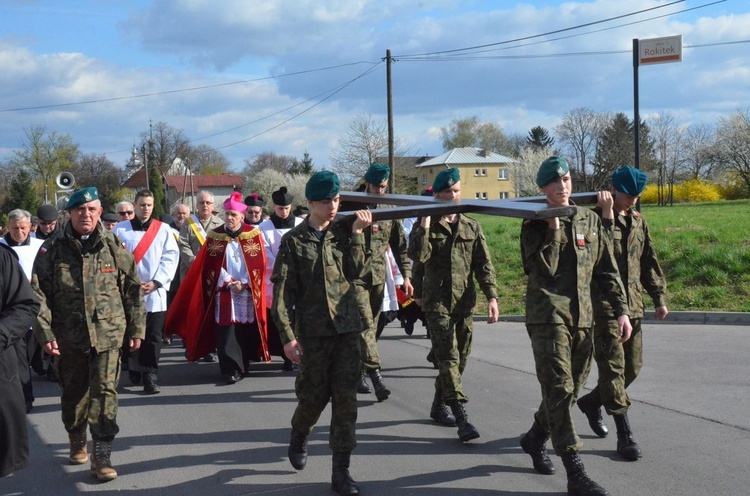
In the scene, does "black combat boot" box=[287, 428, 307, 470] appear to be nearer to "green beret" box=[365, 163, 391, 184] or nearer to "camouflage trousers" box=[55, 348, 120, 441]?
"camouflage trousers" box=[55, 348, 120, 441]

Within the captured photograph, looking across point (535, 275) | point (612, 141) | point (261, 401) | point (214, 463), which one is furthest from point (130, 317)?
point (612, 141)

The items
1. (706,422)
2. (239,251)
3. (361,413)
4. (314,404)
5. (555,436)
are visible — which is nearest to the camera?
(555,436)

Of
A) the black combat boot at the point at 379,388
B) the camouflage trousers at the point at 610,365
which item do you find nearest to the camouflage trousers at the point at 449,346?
the camouflage trousers at the point at 610,365

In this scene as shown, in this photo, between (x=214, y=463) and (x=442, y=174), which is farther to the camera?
(x=442, y=174)

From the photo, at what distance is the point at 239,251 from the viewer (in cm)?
949

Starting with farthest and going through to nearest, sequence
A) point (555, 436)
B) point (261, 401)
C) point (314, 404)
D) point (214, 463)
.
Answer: point (261, 401) < point (214, 463) < point (314, 404) < point (555, 436)

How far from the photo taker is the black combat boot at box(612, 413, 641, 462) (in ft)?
19.0

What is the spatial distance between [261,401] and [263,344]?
1371 millimetres

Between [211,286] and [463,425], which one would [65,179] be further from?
[463,425]

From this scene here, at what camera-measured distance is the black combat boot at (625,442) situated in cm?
578

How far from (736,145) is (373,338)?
A: 194 ft

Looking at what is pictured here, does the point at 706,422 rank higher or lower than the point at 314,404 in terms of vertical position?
lower

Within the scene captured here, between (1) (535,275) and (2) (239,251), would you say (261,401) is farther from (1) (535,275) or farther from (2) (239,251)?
(1) (535,275)

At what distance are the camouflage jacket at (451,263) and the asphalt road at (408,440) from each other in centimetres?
108
